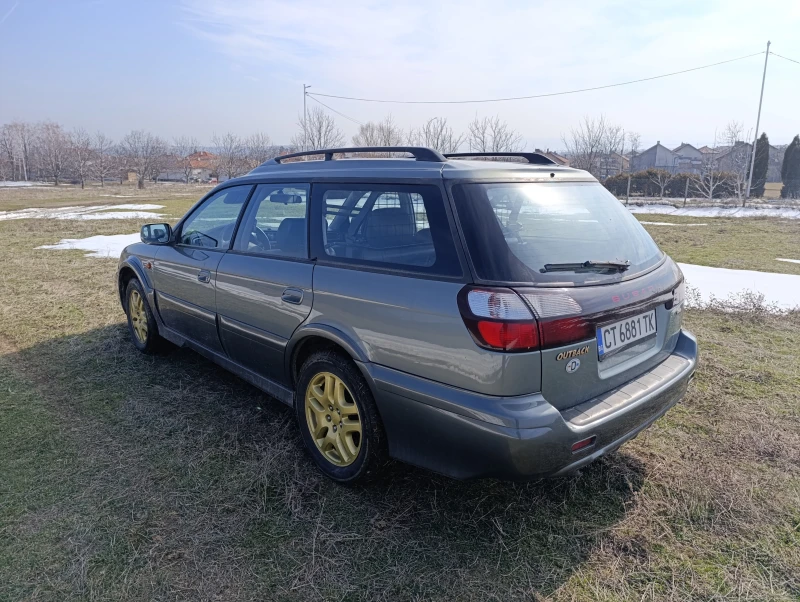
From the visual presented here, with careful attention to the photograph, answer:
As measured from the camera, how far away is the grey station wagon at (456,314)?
2215mm

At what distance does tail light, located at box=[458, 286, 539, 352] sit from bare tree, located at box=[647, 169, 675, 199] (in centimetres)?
3595

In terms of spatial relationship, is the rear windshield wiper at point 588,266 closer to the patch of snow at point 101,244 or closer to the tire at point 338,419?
the tire at point 338,419

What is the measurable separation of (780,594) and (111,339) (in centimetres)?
550

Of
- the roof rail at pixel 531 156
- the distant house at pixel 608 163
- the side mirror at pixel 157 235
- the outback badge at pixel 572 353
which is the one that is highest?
the distant house at pixel 608 163

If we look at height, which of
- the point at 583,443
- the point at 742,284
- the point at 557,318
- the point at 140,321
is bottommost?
the point at 742,284

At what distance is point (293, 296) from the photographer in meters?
3.06

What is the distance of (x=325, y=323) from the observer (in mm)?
2852

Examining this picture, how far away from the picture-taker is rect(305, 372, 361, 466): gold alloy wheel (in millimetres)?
2885

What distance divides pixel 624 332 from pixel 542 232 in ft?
1.96

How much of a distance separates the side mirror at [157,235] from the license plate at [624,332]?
3.51 meters

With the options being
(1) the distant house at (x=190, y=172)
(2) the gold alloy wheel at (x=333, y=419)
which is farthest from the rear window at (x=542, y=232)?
(1) the distant house at (x=190, y=172)

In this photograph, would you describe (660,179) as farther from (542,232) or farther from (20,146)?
(20,146)

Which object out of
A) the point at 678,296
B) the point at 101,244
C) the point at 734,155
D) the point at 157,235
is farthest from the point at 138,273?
the point at 734,155

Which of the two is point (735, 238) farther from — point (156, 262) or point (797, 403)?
point (156, 262)
